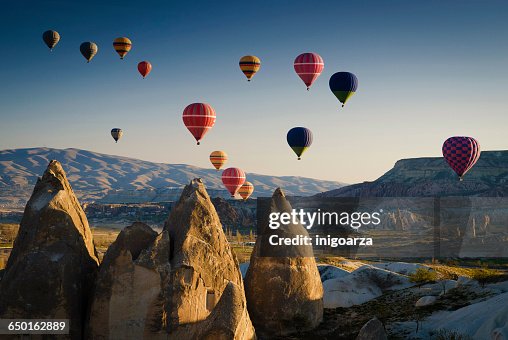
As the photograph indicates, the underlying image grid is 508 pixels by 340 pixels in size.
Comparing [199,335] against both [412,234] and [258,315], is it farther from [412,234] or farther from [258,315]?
[412,234]

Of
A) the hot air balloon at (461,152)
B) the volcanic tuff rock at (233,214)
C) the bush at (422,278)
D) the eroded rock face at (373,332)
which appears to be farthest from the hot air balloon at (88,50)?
the volcanic tuff rock at (233,214)

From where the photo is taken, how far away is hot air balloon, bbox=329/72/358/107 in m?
60.6

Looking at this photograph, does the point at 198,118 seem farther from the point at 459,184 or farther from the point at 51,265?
the point at 459,184

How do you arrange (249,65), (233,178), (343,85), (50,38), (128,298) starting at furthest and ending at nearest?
(233,178) → (50,38) → (249,65) → (343,85) → (128,298)

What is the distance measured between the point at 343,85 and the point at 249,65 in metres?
12.4

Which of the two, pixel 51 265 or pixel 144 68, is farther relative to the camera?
pixel 144 68

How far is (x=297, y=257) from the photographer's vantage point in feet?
88.2

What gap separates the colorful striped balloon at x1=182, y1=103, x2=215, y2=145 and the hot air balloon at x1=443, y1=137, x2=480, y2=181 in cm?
2540

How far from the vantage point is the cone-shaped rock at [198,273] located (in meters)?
19.6

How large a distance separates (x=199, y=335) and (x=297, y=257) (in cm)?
867

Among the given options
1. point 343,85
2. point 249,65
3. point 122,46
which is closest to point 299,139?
point 343,85

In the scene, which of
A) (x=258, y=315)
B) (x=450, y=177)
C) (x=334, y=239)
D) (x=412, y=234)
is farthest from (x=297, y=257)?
(x=450, y=177)

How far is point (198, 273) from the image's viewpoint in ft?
71.5

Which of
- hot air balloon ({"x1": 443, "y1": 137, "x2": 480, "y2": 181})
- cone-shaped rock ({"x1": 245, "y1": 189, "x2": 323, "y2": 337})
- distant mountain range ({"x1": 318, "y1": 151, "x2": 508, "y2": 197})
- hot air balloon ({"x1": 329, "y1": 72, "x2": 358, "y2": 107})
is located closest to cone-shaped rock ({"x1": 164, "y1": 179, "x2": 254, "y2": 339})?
cone-shaped rock ({"x1": 245, "y1": 189, "x2": 323, "y2": 337})
